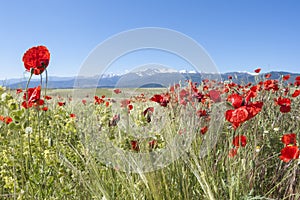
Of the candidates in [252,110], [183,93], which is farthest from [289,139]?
[183,93]

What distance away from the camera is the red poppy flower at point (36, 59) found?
1.19 meters

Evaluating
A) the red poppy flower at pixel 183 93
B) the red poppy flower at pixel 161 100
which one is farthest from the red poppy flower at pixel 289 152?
the red poppy flower at pixel 183 93

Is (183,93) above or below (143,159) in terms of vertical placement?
above

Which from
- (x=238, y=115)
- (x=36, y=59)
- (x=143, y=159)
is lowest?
(x=143, y=159)

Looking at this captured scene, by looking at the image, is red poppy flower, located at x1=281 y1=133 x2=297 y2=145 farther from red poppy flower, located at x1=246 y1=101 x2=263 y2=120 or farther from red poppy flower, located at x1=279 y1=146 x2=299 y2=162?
red poppy flower, located at x1=246 y1=101 x2=263 y2=120

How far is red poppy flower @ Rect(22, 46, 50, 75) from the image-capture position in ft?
3.92

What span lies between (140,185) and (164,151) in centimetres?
25

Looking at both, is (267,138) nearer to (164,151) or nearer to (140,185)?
(164,151)

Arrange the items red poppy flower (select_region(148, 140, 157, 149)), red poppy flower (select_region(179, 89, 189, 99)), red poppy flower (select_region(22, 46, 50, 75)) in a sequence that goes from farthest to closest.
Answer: red poppy flower (select_region(179, 89, 189, 99)) → red poppy flower (select_region(148, 140, 157, 149)) → red poppy flower (select_region(22, 46, 50, 75))

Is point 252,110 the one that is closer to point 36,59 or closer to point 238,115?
point 238,115

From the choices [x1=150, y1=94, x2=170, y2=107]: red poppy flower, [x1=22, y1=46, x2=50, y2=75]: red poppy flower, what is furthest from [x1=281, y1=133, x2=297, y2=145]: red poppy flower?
[x1=22, y1=46, x2=50, y2=75]: red poppy flower

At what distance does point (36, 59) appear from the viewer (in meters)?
1.20

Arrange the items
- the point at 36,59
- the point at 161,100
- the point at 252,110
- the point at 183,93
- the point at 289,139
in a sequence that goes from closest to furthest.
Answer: the point at 252,110, the point at 36,59, the point at 289,139, the point at 161,100, the point at 183,93

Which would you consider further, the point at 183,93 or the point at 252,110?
the point at 183,93
